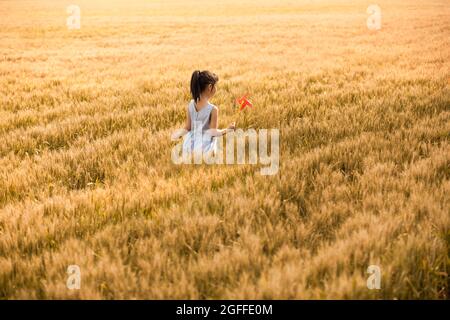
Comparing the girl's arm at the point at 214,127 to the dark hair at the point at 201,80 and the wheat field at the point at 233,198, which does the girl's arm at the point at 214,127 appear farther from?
the wheat field at the point at 233,198

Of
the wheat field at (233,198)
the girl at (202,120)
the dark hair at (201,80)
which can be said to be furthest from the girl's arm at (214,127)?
the wheat field at (233,198)

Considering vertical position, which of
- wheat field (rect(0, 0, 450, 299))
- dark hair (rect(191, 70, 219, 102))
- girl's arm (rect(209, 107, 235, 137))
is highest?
dark hair (rect(191, 70, 219, 102))

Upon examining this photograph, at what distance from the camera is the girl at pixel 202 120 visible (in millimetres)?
4512

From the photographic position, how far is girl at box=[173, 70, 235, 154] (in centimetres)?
451

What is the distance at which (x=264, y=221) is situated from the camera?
9.27 ft

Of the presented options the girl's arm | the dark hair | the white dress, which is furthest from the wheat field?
the dark hair

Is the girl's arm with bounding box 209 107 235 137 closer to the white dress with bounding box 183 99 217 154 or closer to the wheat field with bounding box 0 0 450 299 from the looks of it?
the white dress with bounding box 183 99 217 154

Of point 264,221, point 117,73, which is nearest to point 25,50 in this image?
point 117,73

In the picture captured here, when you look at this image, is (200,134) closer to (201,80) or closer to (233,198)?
(201,80)

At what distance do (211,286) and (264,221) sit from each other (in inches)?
29.9

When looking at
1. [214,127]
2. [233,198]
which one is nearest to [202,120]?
[214,127]

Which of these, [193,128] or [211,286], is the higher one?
[193,128]

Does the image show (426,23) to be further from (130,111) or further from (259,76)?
(130,111)

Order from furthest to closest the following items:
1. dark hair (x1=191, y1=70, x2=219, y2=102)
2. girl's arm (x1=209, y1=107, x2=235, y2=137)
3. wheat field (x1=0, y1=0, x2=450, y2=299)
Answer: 1. girl's arm (x1=209, y1=107, x2=235, y2=137)
2. dark hair (x1=191, y1=70, x2=219, y2=102)
3. wheat field (x1=0, y1=0, x2=450, y2=299)
